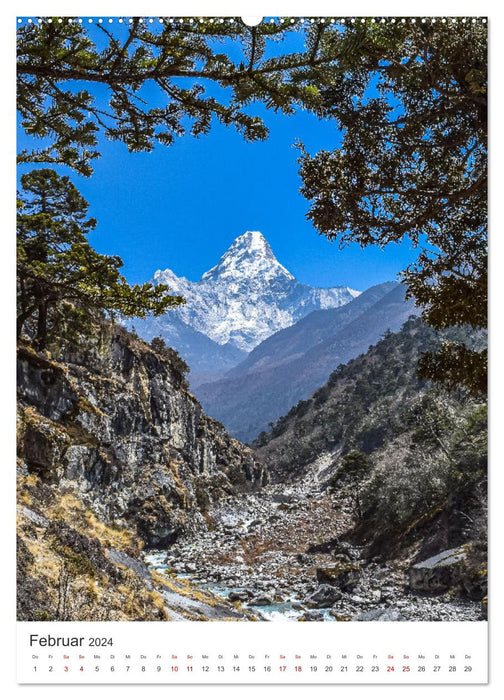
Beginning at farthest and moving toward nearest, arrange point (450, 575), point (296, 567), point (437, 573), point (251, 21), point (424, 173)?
point (296, 567) → point (437, 573) → point (450, 575) → point (424, 173) → point (251, 21)

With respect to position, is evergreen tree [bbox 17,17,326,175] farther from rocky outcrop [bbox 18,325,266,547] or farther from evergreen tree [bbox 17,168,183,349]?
rocky outcrop [bbox 18,325,266,547]

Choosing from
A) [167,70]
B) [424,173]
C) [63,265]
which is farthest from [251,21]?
[63,265]

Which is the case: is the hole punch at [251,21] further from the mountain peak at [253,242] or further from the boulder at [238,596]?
the boulder at [238,596]

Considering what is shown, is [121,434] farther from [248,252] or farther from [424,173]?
[424,173]

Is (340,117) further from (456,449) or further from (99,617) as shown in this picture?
(456,449)

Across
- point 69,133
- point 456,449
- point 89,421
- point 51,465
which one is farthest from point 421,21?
point 89,421

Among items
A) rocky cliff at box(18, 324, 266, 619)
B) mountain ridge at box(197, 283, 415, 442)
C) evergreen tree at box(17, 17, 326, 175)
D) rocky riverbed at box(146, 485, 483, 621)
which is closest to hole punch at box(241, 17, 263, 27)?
evergreen tree at box(17, 17, 326, 175)
